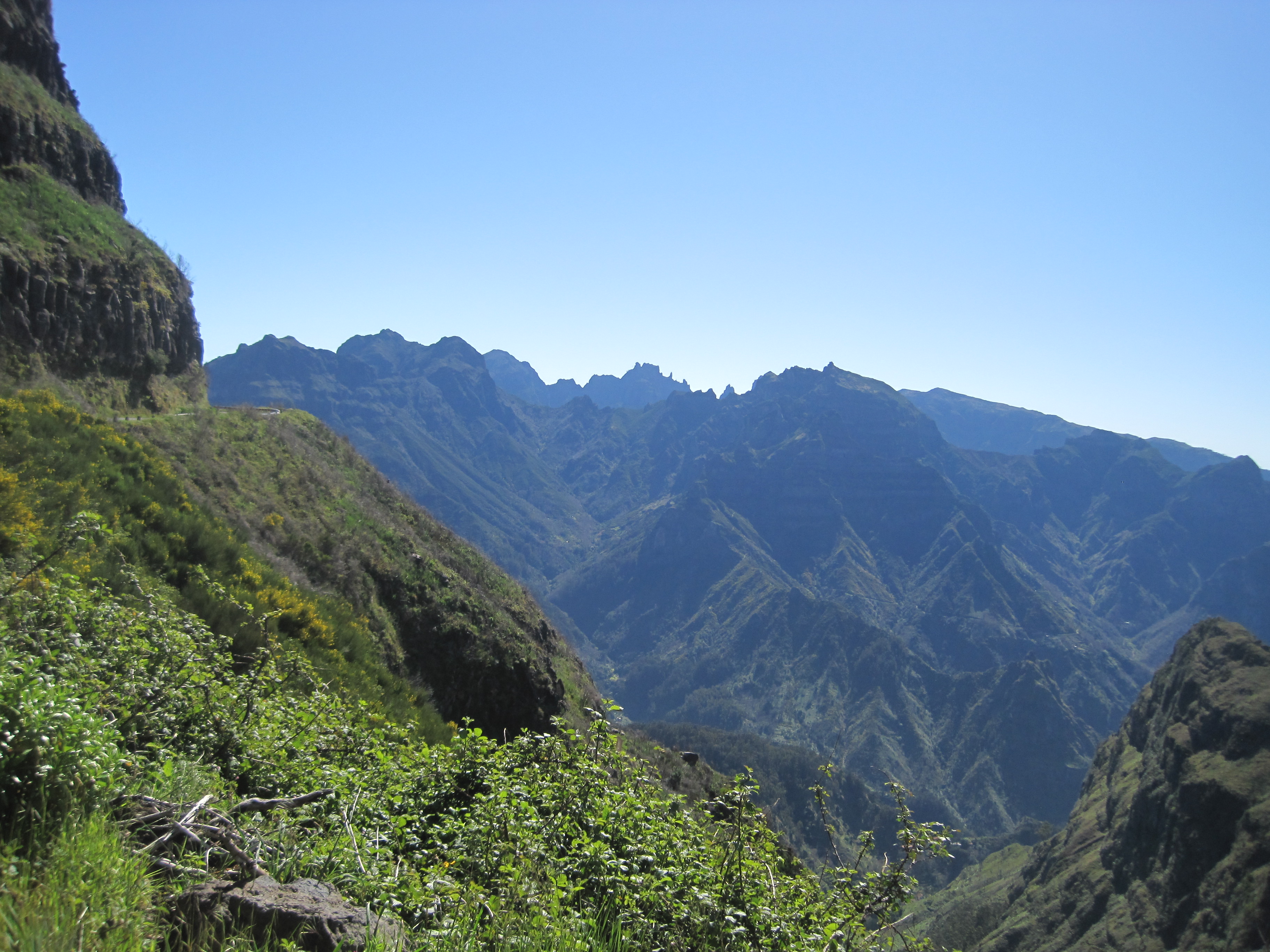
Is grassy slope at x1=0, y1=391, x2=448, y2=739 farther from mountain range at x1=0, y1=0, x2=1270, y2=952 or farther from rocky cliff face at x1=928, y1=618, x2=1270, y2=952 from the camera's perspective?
rocky cliff face at x1=928, y1=618, x2=1270, y2=952

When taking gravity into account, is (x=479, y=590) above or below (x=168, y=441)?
below

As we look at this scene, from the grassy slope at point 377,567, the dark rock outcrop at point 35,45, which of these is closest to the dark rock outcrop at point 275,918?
the grassy slope at point 377,567

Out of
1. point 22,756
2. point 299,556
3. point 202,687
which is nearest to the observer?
point 22,756

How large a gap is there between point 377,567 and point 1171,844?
113634mm

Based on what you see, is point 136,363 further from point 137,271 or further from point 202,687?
point 202,687

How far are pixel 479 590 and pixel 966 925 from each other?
12330cm

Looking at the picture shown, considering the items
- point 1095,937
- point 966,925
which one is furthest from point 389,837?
point 966,925

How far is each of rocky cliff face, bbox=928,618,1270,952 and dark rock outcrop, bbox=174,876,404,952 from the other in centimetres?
9434

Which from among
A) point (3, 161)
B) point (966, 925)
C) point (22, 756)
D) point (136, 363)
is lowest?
point (966, 925)

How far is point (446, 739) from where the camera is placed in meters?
17.2

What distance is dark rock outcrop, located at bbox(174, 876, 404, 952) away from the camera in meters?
3.64

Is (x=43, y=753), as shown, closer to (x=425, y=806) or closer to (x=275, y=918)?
(x=275, y=918)

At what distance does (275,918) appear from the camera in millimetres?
3715

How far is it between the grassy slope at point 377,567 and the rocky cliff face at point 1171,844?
8228 centimetres
